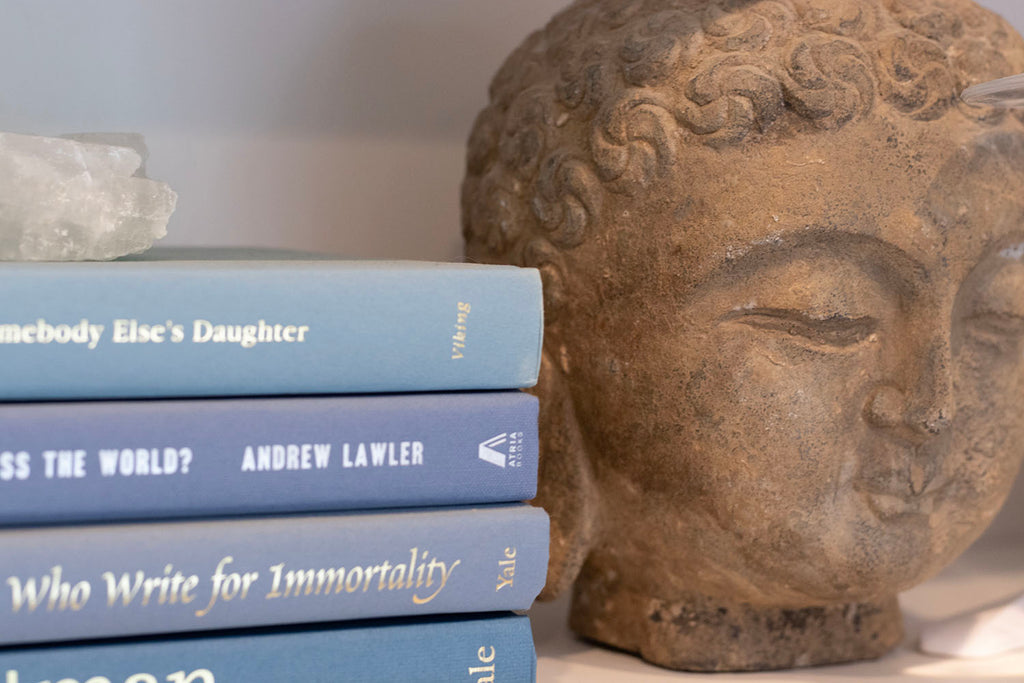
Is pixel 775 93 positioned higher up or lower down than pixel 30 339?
higher up

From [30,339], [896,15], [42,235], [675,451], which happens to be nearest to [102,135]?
[42,235]

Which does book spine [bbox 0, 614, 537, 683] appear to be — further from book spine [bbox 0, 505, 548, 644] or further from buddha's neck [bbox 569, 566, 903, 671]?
buddha's neck [bbox 569, 566, 903, 671]

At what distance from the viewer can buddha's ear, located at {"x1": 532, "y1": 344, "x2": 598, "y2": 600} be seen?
92 centimetres

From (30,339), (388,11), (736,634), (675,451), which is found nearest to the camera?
(30,339)

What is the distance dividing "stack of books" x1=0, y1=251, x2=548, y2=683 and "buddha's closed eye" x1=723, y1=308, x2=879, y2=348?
0.75ft

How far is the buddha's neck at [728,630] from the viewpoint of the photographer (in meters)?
0.96

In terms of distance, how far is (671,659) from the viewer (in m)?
0.96

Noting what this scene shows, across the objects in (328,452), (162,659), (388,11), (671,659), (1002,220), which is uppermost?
(388,11)

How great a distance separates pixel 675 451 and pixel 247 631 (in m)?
0.38

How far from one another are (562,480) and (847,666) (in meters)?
0.35

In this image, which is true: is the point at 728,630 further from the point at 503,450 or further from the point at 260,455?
the point at 260,455

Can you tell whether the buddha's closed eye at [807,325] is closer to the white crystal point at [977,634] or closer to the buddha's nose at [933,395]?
the buddha's nose at [933,395]

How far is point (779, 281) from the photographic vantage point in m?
0.83

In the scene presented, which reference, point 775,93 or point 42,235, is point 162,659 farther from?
point 775,93
